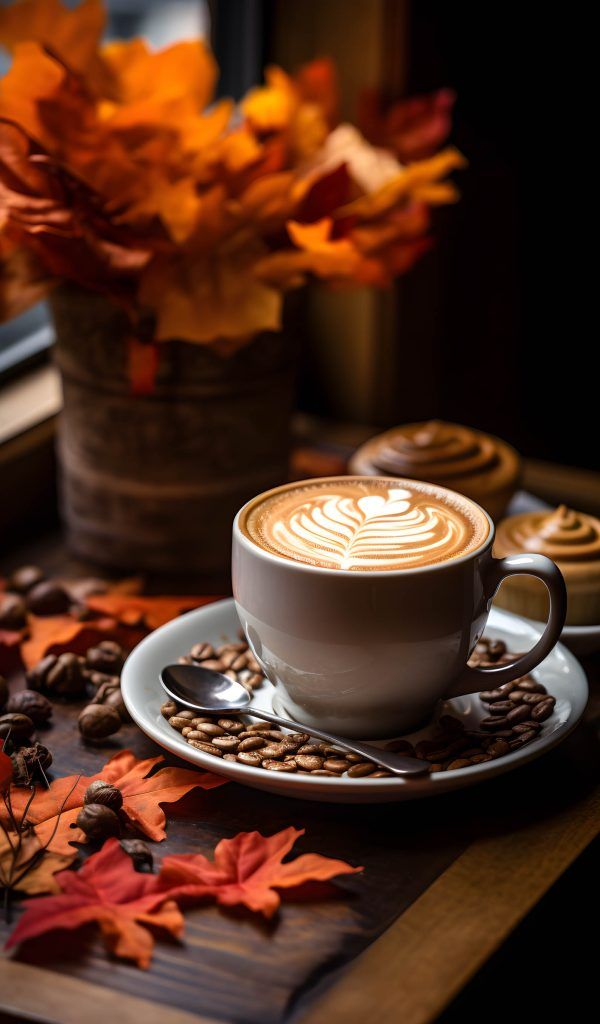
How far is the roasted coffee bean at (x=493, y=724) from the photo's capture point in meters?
→ 0.83

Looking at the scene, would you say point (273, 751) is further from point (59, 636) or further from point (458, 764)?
A: point (59, 636)

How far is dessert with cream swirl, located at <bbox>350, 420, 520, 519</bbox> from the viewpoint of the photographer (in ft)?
3.75

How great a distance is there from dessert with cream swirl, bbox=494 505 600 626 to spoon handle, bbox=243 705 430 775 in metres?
0.25

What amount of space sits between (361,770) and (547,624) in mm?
170

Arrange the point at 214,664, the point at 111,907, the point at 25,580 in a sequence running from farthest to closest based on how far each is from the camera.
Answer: the point at 25,580 → the point at 214,664 → the point at 111,907

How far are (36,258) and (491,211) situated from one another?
0.80 meters

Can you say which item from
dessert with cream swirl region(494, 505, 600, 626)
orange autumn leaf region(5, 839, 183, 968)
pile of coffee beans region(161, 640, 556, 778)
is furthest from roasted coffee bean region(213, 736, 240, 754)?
dessert with cream swirl region(494, 505, 600, 626)

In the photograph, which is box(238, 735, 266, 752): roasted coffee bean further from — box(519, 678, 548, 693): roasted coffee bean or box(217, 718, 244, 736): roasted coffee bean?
box(519, 678, 548, 693): roasted coffee bean

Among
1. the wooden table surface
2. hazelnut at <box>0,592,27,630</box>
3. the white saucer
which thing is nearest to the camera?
the wooden table surface

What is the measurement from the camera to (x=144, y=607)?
1.08 meters

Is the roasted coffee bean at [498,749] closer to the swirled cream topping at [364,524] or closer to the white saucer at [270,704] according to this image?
the white saucer at [270,704]

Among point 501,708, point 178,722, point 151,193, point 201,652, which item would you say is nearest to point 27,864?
point 178,722

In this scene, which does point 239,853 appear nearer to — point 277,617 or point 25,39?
point 277,617

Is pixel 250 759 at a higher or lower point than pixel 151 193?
lower
